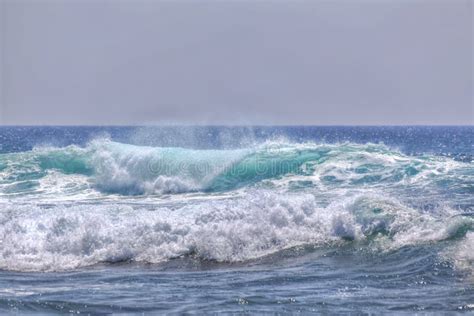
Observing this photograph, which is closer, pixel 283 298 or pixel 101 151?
pixel 283 298

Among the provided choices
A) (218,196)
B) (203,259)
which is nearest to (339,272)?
(203,259)

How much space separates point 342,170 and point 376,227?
405 inches

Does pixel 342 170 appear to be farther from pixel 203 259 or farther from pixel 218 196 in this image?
pixel 203 259

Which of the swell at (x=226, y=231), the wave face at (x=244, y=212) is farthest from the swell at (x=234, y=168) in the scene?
the swell at (x=226, y=231)

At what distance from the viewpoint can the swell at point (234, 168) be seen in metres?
25.1

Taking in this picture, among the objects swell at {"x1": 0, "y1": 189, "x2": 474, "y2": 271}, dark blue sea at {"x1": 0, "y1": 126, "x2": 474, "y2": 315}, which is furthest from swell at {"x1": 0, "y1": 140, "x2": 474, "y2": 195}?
swell at {"x1": 0, "y1": 189, "x2": 474, "y2": 271}

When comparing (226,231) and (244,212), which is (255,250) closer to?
(226,231)

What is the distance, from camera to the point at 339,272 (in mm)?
12680

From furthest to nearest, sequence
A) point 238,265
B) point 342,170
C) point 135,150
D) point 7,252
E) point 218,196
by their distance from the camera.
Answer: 1. point 135,150
2. point 342,170
3. point 218,196
4. point 7,252
5. point 238,265

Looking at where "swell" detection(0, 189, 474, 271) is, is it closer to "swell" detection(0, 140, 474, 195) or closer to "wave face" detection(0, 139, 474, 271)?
"wave face" detection(0, 139, 474, 271)

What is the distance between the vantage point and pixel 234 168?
89.7 feet

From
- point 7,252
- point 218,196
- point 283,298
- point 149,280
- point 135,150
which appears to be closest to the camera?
point 283,298

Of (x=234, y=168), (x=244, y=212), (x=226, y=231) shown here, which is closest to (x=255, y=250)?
(x=226, y=231)

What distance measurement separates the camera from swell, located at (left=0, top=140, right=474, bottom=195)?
988 inches
